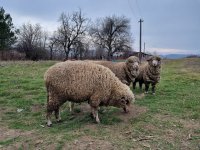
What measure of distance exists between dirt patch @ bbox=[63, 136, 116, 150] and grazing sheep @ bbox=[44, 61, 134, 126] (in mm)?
1333

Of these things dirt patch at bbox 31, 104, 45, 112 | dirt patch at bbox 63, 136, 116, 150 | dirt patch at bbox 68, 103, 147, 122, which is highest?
dirt patch at bbox 68, 103, 147, 122

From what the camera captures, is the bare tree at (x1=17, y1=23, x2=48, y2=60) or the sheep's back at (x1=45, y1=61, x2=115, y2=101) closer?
the sheep's back at (x1=45, y1=61, x2=115, y2=101)

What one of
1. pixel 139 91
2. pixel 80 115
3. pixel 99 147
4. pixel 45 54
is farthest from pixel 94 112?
pixel 45 54

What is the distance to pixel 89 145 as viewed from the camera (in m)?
6.70

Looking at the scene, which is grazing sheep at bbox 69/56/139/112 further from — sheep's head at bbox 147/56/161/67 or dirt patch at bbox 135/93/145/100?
sheep's head at bbox 147/56/161/67

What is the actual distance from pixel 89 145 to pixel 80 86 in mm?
1804

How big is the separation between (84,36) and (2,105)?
51.4 meters

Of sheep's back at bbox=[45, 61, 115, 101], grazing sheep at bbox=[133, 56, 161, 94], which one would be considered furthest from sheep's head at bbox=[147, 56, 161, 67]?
sheep's back at bbox=[45, 61, 115, 101]

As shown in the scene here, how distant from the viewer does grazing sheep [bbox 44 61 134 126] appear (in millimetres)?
7957

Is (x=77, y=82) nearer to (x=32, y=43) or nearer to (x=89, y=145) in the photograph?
(x=89, y=145)

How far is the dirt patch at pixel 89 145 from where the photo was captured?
660 cm

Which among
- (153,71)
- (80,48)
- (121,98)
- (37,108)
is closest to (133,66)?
(153,71)

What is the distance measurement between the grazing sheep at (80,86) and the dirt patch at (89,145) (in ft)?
4.37

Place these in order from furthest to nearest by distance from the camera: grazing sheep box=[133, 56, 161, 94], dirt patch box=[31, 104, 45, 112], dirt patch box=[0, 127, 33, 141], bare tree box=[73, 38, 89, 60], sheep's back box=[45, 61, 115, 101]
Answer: bare tree box=[73, 38, 89, 60] → grazing sheep box=[133, 56, 161, 94] → dirt patch box=[31, 104, 45, 112] → sheep's back box=[45, 61, 115, 101] → dirt patch box=[0, 127, 33, 141]
